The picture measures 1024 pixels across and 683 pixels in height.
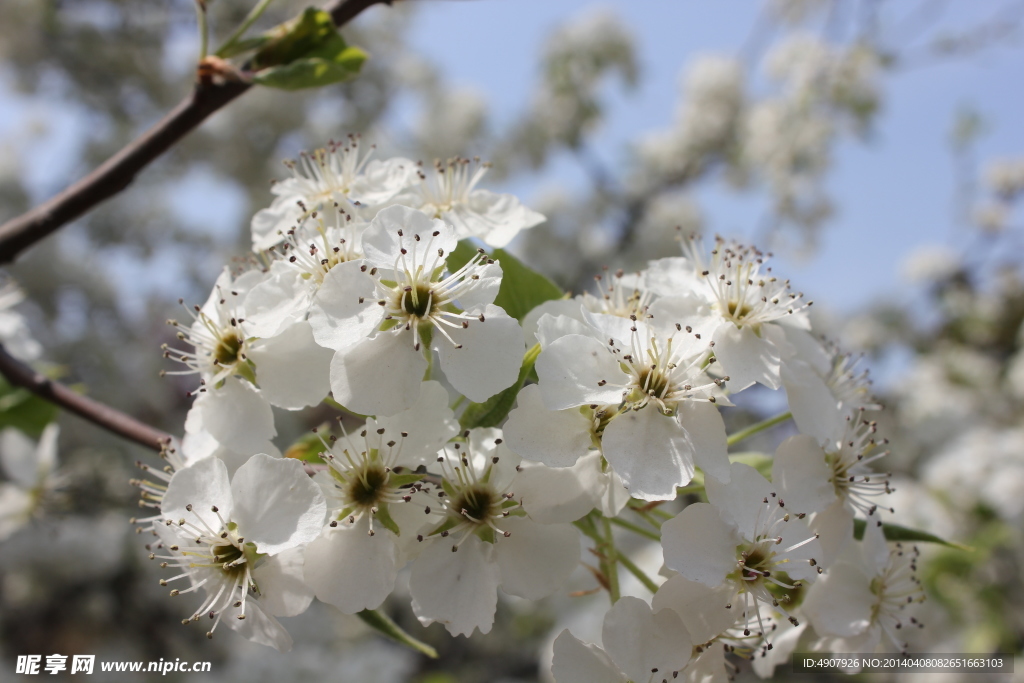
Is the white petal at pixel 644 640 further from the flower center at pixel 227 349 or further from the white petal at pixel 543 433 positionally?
the flower center at pixel 227 349

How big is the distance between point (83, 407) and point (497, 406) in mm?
720

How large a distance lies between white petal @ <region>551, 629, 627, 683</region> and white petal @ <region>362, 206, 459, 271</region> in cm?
44

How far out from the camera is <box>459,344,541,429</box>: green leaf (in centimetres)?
78

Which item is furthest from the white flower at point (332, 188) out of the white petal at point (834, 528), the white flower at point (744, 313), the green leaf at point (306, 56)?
the white petal at point (834, 528)

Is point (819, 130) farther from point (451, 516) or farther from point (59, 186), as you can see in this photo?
point (59, 186)

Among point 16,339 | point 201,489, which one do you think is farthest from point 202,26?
point 16,339

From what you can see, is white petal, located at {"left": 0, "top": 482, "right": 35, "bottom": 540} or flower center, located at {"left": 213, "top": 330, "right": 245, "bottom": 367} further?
white petal, located at {"left": 0, "top": 482, "right": 35, "bottom": 540}

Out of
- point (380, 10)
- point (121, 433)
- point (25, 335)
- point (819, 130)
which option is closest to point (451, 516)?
point (121, 433)

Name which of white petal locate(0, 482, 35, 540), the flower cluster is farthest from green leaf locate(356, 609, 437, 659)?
white petal locate(0, 482, 35, 540)

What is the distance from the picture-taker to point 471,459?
Result: 78 centimetres

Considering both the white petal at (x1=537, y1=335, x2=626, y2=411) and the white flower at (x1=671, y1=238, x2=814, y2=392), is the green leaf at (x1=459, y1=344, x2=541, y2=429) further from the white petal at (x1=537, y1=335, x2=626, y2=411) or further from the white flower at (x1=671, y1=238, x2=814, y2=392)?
the white flower at (x1=671, y1=238, x2=814, y2=392)

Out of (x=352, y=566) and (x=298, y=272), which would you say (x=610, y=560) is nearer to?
(x=352, y=566)

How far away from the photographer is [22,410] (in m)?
1.43

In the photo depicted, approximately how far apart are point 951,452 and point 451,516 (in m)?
4.59
